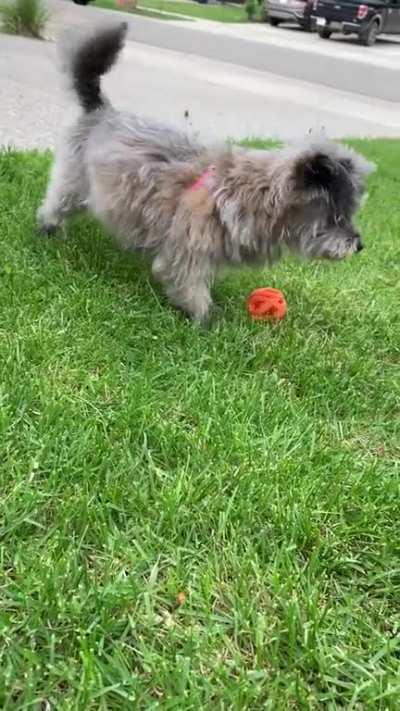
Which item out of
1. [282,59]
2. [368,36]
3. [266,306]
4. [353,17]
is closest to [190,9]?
[353,17]


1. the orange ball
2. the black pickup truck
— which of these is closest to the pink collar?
the orange ball

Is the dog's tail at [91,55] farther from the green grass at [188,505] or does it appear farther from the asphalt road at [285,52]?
the asphalt road at [285,52]

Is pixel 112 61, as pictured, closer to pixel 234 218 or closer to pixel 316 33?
pixel 234 218

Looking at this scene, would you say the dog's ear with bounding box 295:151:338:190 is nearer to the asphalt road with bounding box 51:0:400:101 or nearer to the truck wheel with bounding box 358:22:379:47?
the asphalt road with bounding box 51:0:400:101

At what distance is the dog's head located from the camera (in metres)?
3.36

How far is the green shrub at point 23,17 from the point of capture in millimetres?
13180

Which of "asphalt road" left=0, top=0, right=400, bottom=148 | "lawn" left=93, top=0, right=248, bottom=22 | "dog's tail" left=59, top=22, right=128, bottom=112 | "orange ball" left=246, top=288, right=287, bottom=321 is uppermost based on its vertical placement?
"dog's tail" left=59, top=22, right=128, bottom=112

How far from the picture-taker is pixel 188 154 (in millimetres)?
3797

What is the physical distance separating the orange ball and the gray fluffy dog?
0.93 ft

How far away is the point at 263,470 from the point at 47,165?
392cm

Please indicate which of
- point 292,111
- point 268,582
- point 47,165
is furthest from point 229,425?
point 292,111

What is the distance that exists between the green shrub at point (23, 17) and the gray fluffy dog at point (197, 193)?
10.4 metres

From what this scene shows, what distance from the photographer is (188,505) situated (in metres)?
2.40

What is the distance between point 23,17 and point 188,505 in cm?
1294
